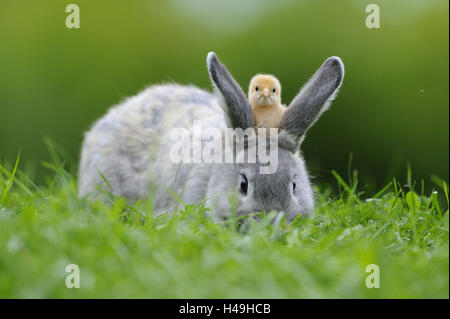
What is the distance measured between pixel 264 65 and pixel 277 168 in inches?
208

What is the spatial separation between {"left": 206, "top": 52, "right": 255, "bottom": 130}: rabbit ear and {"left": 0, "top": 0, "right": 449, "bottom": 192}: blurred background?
407cm

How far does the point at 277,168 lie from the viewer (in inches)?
194

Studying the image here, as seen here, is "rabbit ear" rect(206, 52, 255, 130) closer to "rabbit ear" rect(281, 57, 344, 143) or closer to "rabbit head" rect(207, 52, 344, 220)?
"rabbit head" rect(207, 52, 344, 220)

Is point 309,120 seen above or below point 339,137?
above

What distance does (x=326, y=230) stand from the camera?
440 cm

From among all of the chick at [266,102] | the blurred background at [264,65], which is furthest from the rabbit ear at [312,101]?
the blurred background at [264,65]

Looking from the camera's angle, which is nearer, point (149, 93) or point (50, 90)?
point (149, 93)

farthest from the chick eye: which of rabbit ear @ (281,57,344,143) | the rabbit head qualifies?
rabbit ear @ (281,57,344,143)

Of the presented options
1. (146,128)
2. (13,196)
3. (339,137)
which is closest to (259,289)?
(13,196)

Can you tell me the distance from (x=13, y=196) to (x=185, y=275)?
2.09 meters

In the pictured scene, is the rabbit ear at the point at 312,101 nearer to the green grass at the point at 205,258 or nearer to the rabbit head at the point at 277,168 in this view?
the rabbit head at the point at 277,168

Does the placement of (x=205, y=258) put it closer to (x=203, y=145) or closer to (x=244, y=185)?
(x=244, y=185)

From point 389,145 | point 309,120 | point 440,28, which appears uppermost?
point 440,28
